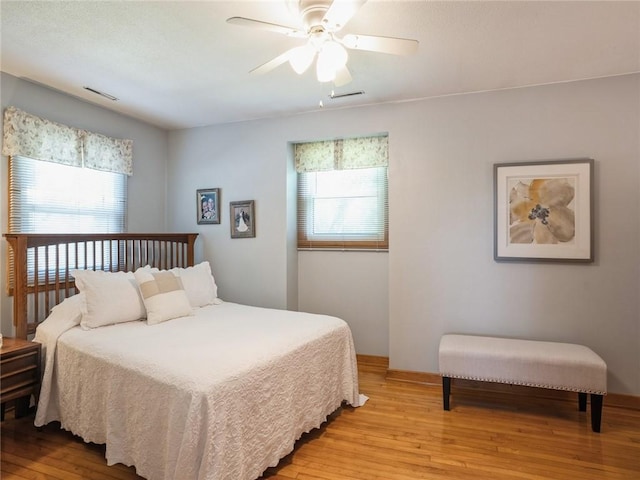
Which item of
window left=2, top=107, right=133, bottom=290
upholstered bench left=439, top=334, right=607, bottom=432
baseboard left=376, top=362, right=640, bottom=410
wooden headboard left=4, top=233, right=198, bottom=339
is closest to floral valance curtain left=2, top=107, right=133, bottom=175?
window left=2, top=107, right=133, bottom=290

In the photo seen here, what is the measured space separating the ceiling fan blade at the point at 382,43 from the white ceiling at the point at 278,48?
25cm

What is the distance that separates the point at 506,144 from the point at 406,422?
7.53ft

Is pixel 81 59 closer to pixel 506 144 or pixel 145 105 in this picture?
pixel 145 105

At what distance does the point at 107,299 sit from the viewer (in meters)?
2.54

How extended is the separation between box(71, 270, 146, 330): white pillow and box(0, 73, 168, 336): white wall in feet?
2.39

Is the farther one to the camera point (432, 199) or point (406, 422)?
point (432, 199)

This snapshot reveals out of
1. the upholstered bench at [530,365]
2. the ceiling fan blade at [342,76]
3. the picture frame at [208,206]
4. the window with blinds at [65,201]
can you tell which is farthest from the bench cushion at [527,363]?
the window with blinds at [65,201]

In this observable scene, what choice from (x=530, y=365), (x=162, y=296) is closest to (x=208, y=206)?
(x=162, y=296)

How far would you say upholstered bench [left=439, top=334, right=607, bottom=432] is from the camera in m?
2.42

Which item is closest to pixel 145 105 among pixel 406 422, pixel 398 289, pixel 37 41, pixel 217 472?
pixel 37 41

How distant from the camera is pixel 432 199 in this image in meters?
3.21

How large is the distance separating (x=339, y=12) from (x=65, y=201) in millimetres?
2801

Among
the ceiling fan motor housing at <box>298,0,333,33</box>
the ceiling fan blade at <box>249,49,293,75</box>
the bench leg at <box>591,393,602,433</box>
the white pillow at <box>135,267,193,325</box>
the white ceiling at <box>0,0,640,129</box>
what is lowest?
the bench leg at <box>591,393,602,433</box>

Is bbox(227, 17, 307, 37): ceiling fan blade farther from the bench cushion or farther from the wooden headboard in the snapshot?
the bench cushion
